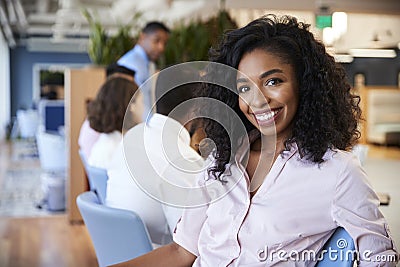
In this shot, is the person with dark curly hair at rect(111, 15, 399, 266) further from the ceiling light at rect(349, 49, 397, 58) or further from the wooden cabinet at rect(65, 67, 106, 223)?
the ceiling light at rect(349, 49, 397, 58)

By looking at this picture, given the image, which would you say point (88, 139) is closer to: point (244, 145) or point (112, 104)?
point (112, 104)

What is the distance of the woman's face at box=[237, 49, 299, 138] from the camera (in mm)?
1226

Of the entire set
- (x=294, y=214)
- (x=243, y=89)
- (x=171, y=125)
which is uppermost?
(x=243, y=89)

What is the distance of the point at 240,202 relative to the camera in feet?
4.16

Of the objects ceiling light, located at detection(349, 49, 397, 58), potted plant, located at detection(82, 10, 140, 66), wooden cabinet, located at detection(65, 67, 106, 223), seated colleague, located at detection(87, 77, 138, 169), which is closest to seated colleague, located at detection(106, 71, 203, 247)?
seated colleague, located at detection(87, 77, 138, 169)

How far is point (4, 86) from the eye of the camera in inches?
688

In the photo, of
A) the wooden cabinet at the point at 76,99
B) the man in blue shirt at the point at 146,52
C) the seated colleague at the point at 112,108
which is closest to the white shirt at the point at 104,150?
the seated colleague at the point at 112,108

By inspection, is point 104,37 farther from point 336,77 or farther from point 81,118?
point 336,77

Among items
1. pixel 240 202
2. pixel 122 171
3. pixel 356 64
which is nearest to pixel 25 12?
pixel 356 64

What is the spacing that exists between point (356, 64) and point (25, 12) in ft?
26.2

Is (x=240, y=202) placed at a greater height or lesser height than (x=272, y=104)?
lesser

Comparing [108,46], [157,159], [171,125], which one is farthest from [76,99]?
[171,125]

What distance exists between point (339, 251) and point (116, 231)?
0.73 metres

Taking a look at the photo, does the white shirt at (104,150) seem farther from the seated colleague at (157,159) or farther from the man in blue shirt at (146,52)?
the seated colleague at (157,159)
